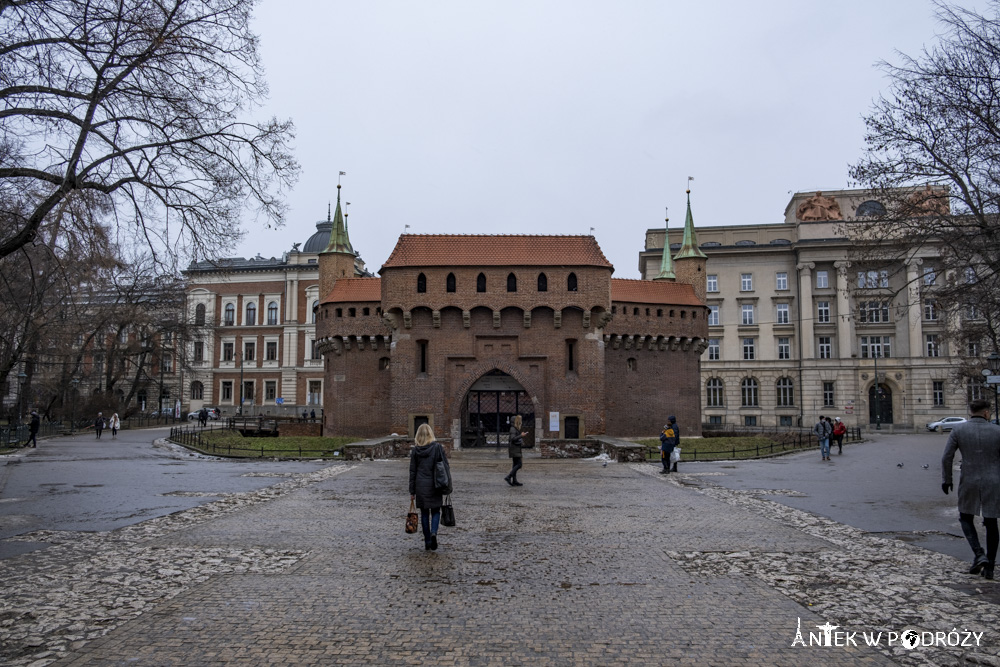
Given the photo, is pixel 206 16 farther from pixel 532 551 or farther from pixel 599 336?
pixel 599 336

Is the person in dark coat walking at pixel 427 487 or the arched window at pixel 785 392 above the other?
the arched window at pixel 785 392

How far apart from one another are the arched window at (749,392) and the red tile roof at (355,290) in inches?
1445

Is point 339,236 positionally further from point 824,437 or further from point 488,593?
point 488,593

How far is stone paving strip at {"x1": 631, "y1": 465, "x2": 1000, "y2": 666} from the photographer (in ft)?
20.2

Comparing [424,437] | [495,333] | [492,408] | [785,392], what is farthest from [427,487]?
[785,392]

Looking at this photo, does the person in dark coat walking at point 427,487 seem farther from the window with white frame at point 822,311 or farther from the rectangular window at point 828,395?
the window with white frame at point 822,311

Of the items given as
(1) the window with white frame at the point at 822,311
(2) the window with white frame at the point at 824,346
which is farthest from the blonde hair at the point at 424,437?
(1) the window with white frame at the point at 822,311

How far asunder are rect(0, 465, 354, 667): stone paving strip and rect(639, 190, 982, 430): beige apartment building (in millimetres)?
57989

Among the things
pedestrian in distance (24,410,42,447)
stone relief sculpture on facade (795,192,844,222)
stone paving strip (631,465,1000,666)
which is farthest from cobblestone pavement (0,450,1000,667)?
stone relief sculpture on facade (795,192,844,222)

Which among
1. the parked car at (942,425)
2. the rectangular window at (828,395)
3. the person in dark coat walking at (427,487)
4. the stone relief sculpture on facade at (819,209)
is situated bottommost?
the parked car at (942,425)

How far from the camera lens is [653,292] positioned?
42625 mm

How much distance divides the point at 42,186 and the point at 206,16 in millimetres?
6117

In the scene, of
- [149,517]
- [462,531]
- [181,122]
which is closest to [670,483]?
[462,531]

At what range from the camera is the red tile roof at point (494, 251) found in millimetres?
34844
